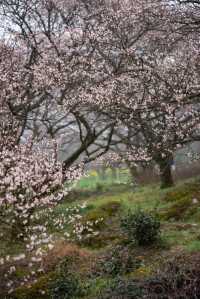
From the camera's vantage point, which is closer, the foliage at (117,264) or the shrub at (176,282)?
the shrub at (176,282)

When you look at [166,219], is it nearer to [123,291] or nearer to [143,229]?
[143,229]

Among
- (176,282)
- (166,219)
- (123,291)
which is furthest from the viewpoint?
(166,219)

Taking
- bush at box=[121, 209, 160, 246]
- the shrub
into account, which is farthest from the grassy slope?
the shrub

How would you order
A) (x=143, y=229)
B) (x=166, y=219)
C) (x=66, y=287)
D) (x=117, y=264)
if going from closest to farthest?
(x=66, y=287)
(x=117, y=264)
(x=143, y=229)
(x=166, y=219)

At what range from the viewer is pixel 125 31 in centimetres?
1538

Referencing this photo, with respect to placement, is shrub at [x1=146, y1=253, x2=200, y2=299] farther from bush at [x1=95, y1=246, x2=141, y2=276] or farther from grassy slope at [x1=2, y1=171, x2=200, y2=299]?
bush at [x1=95, y1=246, x2=141, y2=276]

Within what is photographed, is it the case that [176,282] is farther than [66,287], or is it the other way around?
[66,287]

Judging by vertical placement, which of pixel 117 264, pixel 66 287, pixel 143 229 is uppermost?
pixel 143 229

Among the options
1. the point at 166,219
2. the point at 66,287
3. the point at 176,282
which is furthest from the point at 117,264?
the point at 166,219

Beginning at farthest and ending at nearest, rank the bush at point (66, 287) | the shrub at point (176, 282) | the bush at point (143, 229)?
1. the bush at point (143, 229)
2. the bush at point (66, 287)
3. the shrub at point (176, 282)

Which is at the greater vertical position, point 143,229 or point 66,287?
point 143,229

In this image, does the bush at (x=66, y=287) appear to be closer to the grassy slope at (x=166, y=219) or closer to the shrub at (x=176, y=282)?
the grassy slope at (x=166, y=219)

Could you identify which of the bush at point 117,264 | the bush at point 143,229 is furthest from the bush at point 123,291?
the bush at point 143,229

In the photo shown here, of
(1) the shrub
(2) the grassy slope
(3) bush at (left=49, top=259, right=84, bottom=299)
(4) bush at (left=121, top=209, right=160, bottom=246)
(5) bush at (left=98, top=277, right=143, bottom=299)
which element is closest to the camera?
(1) the shrub
